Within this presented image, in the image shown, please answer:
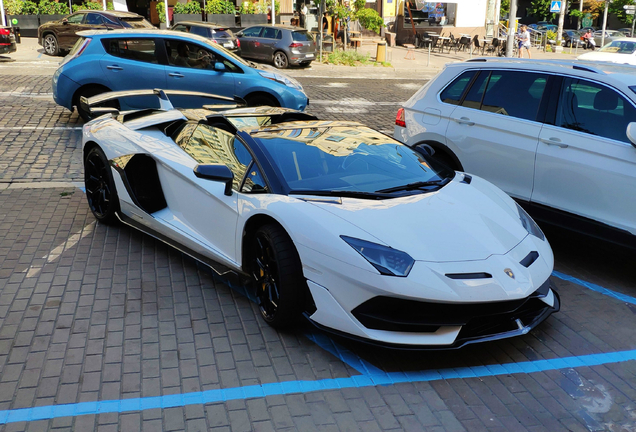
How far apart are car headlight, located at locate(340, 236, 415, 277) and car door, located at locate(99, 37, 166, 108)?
8364 millimetres

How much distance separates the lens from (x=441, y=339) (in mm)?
3727

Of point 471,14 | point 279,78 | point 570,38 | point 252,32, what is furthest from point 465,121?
point 570,38

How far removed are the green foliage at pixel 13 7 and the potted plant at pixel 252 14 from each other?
10.1 m

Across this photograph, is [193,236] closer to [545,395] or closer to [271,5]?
[545,395]

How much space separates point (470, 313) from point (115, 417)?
6.94 feet

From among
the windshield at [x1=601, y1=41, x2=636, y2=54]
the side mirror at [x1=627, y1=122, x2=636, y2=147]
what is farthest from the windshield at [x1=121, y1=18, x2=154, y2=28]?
the side mirror at [x1=627, y1=122, x2=636, y2=147]

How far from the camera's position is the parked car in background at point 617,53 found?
2191cm

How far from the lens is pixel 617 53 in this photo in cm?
2277

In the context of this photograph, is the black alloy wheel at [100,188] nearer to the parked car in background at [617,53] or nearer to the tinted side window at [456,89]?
the tinted side window at [456,89]

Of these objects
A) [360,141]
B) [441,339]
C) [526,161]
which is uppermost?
[360,141]

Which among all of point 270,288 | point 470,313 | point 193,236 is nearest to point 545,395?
point 470,313

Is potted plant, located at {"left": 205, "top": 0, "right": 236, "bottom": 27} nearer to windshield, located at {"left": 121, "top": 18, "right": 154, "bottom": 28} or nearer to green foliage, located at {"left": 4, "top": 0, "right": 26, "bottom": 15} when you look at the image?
windshield, located at {"left": 121, "top": 18, "right": 154, "bottom": 28}

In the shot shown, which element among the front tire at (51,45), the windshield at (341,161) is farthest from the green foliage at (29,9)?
the windshield at (341,161)

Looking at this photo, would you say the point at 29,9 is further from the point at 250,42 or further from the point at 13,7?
the point at 250,42
